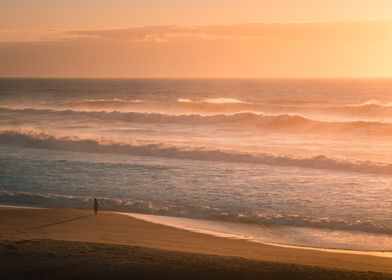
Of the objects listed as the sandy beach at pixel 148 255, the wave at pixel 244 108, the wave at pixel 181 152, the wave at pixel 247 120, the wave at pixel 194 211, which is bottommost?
the sandy beach at pixel 148 255

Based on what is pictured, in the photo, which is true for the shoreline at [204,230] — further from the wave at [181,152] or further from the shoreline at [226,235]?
the wave at [181,152]

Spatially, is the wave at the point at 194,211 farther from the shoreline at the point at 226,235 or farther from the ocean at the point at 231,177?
the shoreline at the point at 226,235

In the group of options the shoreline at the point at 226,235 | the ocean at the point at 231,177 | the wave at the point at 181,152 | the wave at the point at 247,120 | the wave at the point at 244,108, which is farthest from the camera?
the wave at the point at 244,108

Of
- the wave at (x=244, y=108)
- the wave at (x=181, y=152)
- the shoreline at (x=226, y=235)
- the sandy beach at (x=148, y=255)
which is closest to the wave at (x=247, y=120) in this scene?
the wave at (x=244, y=108)

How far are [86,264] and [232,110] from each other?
183 feet

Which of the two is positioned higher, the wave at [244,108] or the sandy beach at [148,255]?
the wave at [244,108]

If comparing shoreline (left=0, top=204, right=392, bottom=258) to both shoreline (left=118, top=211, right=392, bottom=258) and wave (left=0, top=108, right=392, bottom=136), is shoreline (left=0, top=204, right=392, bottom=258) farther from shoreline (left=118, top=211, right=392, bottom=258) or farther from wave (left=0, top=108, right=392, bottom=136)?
wave (left=0, top=108, right=392, bottom=136)

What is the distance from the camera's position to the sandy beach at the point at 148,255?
10219 mm

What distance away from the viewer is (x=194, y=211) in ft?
55.9

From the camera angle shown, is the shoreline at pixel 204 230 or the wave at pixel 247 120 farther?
the wave at pixel 247 120

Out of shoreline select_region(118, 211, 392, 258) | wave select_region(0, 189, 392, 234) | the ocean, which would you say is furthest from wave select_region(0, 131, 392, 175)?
shoreline select_region(118, 211, 392, 258)

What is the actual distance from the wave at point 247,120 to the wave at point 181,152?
13972 millimetres

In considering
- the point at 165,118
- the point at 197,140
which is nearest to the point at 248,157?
the point at 197,140

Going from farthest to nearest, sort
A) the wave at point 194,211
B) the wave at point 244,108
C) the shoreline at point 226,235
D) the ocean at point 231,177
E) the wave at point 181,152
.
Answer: the wave at point 244,108 < the wave at point 181,152 < the ocean at point 231,177 < the wave at point 194,211 < the shoreline at point 226,235
